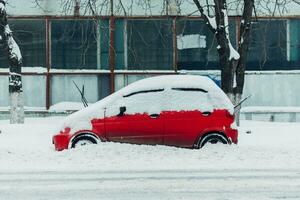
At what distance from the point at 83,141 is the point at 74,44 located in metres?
8.67

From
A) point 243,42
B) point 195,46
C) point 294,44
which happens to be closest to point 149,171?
point 243,42

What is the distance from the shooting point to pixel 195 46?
21.2 m

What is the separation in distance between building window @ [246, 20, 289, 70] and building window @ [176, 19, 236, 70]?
134 cm

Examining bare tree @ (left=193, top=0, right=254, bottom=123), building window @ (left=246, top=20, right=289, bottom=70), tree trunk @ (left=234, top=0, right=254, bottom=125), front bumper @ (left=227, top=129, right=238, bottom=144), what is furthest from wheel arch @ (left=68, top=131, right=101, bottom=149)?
building window @ (left=246, top=20, right=289, bottom=70)

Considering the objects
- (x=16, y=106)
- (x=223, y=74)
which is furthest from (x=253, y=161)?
(x=16, y=106)

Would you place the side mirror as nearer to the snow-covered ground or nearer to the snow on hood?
the snow on hood

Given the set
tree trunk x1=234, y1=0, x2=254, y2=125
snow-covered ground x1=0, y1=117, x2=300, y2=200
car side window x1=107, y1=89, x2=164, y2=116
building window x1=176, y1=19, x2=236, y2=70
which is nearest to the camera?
snow-covered ground x1=0, y1=117, x2=300, y2=200

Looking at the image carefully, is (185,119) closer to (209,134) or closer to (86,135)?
(209,134)

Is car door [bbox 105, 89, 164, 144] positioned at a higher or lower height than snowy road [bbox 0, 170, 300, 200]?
higher

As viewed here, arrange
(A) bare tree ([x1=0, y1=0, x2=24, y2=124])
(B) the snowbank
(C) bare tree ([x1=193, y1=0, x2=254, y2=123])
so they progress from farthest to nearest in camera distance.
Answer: (A) bare tree ([x1=0, y1=0, x2=24, y2=124]) < (C) bare tree ([x1=193, y1=0, x2=254, y2=123]) < (B) the snowbank

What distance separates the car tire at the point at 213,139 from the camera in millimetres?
12969

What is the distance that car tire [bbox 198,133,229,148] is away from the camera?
13.0 meters

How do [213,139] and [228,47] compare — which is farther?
[228,47]

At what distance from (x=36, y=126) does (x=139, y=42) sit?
5.51 metres
